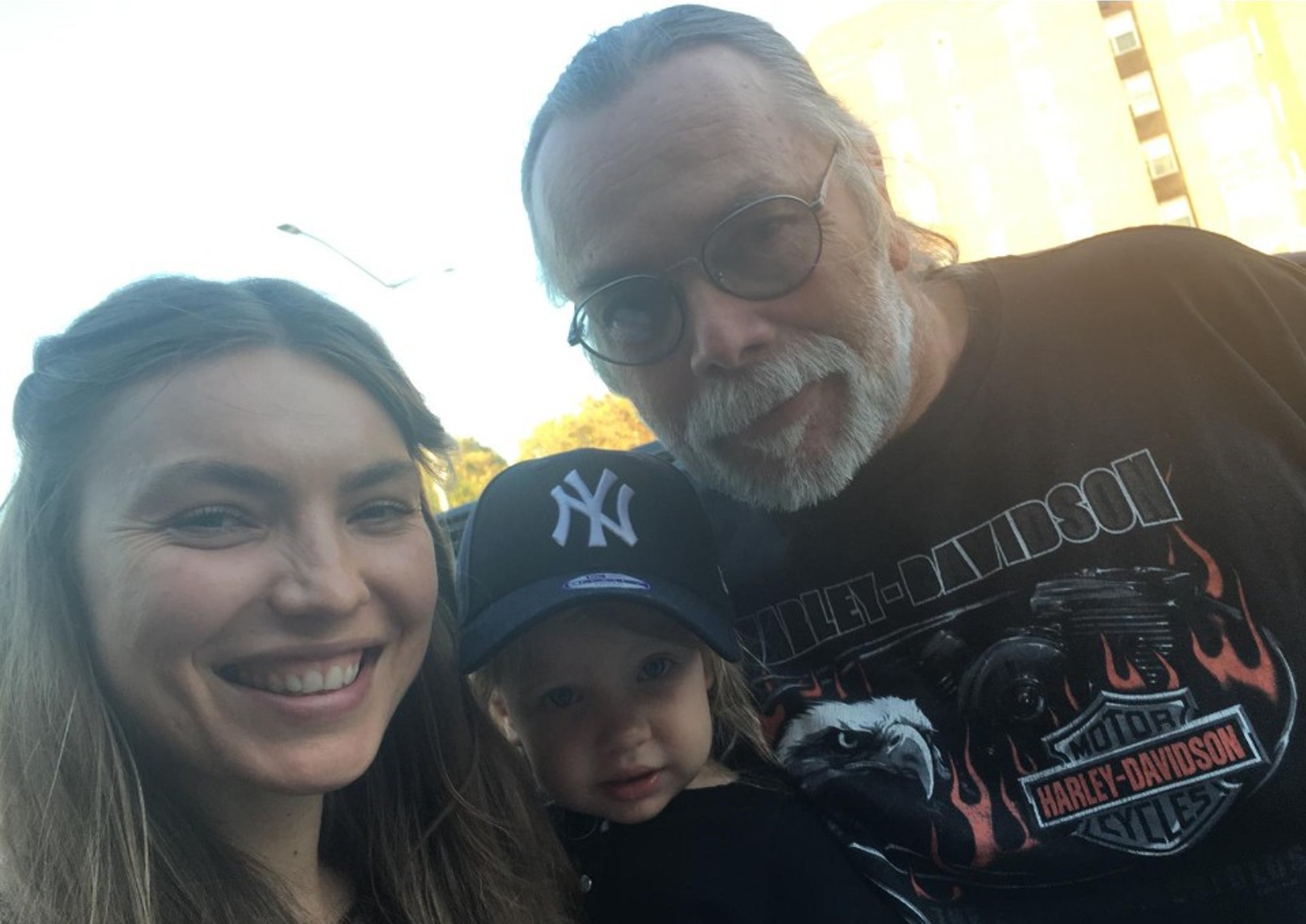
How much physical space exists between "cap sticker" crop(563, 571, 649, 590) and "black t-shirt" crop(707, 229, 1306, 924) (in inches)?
16.4

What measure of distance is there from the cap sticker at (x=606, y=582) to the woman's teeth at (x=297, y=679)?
0.52 m

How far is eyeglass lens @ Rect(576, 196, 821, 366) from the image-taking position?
6.22 ft

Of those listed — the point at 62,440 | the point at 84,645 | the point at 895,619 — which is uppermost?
the point at 62,440

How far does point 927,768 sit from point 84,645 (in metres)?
1.50

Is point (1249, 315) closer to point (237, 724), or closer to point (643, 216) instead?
point (643, 216)

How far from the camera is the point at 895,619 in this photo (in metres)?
1.89

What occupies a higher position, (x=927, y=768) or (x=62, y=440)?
(x=62, y=440)

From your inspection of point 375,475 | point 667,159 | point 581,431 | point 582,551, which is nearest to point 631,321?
point 667,159

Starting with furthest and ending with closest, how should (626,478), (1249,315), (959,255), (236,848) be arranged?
(959,255)
(626,478)
(1249,315)
(236,848)

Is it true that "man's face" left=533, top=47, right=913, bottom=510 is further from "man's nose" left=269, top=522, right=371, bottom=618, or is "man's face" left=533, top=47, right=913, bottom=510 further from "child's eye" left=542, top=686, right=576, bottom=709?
"man's nose" left=269, top=522, right=371, bottom=618

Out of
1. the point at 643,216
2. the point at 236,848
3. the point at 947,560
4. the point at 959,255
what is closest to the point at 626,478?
the point at 643,216

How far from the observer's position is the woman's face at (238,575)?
1.22 meters

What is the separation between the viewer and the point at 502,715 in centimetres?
205

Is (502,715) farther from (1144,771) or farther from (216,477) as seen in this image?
(1144,771)
